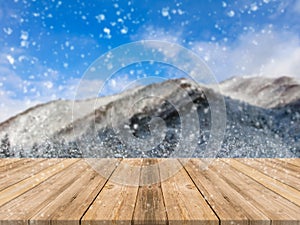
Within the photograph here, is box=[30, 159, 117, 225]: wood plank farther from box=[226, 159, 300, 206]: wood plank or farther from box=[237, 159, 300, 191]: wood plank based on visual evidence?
box=[237, 159, 300, 191]: wood plank

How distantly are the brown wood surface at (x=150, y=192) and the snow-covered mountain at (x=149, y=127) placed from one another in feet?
4.19

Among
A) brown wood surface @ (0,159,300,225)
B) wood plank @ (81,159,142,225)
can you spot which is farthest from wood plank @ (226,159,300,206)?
wood plank @ (81,159,142,225)

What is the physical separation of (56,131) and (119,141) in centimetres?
203

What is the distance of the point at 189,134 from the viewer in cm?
438

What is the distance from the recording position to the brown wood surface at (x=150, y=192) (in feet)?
4.04

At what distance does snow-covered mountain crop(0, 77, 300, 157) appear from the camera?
4137mm

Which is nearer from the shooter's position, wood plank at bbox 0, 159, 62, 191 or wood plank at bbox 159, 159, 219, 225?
wood plank at bbox 159, 159, 219, 225

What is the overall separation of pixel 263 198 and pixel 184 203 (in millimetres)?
364

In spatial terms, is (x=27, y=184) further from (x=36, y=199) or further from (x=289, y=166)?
(x=289, y=166)

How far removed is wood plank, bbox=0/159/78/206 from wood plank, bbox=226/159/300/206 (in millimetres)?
1128

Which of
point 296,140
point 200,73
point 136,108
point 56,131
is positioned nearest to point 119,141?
point 136,108

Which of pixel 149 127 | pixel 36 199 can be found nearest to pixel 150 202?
pixel 36 199

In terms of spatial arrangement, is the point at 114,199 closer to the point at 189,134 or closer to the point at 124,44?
the point at 124,44

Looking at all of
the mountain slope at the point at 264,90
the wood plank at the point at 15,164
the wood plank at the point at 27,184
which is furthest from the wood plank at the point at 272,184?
the mountain slope at the point at 264,90
